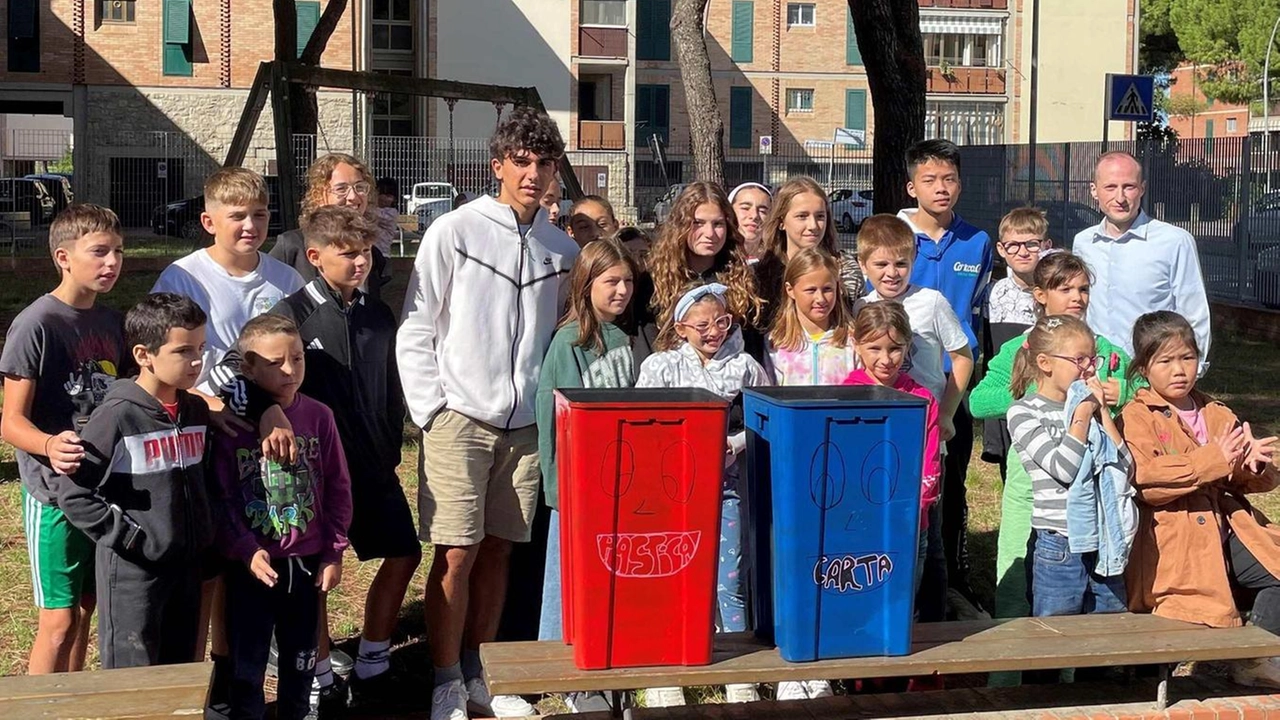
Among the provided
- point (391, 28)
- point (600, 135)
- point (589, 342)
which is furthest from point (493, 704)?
point (391, 28)

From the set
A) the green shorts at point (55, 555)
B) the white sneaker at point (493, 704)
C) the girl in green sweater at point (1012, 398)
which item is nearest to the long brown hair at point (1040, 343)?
the girl in green sweater at point (1012, 398)

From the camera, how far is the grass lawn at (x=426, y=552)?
19.3ft

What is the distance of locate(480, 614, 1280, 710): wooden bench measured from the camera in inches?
157

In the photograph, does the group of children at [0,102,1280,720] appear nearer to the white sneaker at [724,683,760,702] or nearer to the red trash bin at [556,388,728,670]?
the white sneaker at [724,683,760,702]

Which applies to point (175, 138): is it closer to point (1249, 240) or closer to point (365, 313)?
point (1249, 240)

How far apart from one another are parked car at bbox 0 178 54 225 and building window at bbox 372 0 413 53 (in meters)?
20.1

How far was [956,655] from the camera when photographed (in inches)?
167

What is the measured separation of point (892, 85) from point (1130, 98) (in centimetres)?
506

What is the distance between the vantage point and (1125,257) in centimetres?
618

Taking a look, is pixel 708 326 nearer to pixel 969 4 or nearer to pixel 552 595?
pixel 552 595

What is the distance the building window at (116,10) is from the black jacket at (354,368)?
38.9m

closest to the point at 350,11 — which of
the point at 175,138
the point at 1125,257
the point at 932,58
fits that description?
the point at 175,138

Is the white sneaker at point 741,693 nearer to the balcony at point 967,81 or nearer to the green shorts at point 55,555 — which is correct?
the green shorts at point 55,555

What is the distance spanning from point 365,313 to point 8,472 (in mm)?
5048
